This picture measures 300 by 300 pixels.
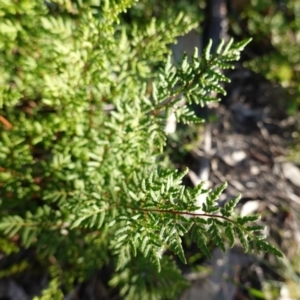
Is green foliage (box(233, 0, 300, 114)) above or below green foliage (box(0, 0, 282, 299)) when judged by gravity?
above

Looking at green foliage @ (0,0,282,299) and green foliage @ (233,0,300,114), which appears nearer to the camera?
green foliage @ (0,0,282,299)

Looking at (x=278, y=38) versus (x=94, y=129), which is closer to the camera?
(x=94, y=129)

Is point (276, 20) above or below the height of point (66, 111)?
above

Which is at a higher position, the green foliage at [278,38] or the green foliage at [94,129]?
the green foliage at [278,38]

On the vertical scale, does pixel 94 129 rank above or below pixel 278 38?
below

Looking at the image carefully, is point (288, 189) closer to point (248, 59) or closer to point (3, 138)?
point (248, 59)

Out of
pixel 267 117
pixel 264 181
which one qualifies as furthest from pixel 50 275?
pixel 267 117

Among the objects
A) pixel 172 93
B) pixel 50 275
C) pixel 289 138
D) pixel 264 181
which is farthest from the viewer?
pixel 289 138

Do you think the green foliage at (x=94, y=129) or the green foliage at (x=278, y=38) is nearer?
the green foliage at (x=94, y=129)
